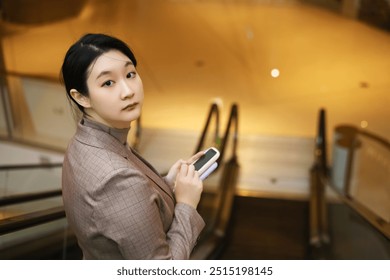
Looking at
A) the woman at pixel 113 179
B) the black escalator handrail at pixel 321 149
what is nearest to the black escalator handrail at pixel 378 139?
the black escalator handrail at pixel 321 149

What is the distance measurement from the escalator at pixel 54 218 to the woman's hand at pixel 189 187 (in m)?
0.94

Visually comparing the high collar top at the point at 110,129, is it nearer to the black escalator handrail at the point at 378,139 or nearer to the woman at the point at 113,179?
the woman at the point at 113,179

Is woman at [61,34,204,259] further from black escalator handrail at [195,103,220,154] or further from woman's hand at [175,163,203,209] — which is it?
black escalator handrail at [195,103,220,154]

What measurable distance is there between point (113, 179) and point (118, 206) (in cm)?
8

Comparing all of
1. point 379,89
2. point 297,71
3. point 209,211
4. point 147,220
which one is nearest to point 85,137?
point 147,220

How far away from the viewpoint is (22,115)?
498 centimetres

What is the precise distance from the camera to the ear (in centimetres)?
135

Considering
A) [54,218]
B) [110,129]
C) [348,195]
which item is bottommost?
[348,195]

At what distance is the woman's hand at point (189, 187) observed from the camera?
1.45m

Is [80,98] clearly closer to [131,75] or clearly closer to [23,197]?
[131,75]

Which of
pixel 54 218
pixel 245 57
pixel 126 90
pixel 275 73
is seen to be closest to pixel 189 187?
pixel 126 90

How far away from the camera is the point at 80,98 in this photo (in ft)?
4.47

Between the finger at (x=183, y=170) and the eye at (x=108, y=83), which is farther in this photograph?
the finger at (x=183, y=170)
